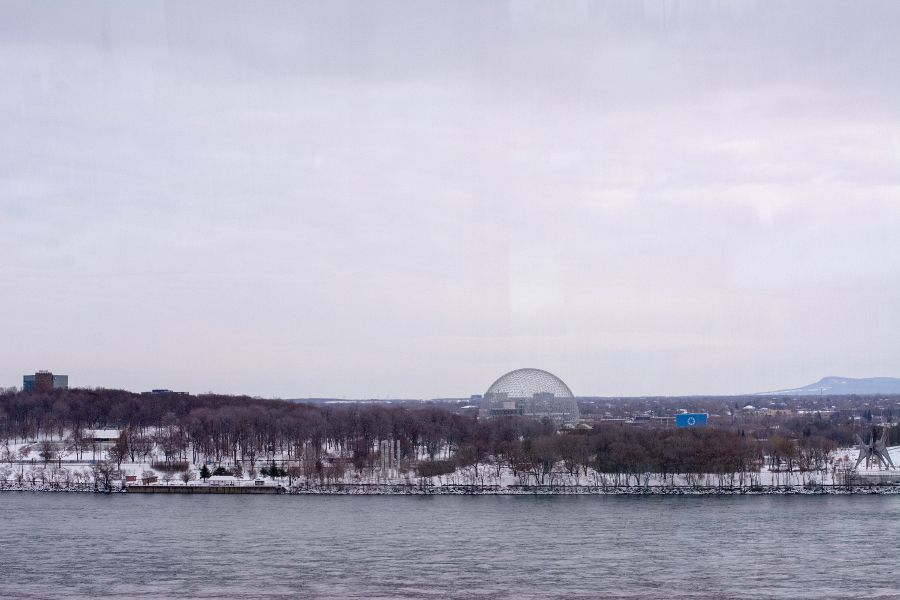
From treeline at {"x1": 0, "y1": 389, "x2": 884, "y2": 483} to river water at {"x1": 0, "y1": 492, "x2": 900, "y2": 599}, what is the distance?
223 inches

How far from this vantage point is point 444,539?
35.2m

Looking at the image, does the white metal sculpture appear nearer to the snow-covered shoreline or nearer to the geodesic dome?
the snow-covered shoreline

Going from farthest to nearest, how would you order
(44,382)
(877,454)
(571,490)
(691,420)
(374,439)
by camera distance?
(44,382) < (691,420) < (374,439) < (877,454) < (571,490)

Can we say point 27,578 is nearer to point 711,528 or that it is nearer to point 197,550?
point 197,550

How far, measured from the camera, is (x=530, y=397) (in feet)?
295

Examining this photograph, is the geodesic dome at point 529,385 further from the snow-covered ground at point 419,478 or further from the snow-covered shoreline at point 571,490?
the snow-covered shoreline at point 571,490

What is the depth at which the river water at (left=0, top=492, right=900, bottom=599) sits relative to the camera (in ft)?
89.1

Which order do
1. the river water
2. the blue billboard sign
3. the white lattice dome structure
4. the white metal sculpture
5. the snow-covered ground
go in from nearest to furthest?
the river water → the snow-covered ground → the white metal sculpture → the blue billboard sign → the white lattice dome structure

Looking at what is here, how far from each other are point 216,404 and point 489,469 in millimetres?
31277

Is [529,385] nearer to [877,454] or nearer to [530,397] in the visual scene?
[530,397]

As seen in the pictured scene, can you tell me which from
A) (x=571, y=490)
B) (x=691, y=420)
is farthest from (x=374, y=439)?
(x=691, y=420)

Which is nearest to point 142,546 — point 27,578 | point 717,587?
point 27,578

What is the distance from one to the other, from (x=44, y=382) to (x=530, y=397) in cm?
3506

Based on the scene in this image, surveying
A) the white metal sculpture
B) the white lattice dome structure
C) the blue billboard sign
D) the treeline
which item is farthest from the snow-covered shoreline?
the white lattice dome structure
